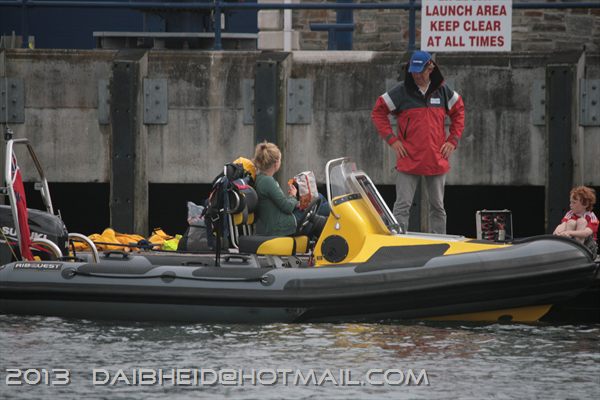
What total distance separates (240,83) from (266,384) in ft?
Answer: 20.0

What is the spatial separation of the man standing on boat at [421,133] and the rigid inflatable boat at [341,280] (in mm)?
1542

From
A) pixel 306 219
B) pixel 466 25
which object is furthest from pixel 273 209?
pixel 466 25

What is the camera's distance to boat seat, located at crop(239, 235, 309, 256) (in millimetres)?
11969

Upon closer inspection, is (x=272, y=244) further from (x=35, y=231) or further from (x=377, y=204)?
(x=35, y=231)

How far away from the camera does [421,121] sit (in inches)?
525

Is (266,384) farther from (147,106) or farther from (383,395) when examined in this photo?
(147,106)

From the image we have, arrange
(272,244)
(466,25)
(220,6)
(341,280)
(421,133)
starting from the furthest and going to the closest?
(220,6), (466,25), (421,133), (272,244), (341,280)

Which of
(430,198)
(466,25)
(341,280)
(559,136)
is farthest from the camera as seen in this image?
(466,25)

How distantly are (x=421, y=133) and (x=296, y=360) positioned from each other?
141 inches

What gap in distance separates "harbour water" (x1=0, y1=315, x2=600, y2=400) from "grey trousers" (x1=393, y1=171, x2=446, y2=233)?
2.09 meters

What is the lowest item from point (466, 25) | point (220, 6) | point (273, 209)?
point (273, 209)

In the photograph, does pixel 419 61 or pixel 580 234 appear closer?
pixel 580 234

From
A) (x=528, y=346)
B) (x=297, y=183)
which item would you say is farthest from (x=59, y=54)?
(x=528, y=346)

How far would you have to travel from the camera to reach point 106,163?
15.4 meters
